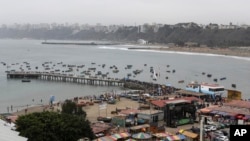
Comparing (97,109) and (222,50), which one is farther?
(222,50)

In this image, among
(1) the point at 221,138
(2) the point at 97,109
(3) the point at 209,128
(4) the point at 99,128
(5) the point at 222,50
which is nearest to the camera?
(1) the point at 221,138

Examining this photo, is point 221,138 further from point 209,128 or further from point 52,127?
point 52,127

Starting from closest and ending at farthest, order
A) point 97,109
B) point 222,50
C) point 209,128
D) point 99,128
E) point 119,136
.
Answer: point 119,136 < point 209,128 < point 99,128 < point 97,109 < point 222,50

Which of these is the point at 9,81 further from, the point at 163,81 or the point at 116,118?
the point at 116,118

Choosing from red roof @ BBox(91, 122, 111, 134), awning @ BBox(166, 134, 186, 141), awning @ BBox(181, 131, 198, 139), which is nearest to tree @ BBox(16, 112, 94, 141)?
red roof @ BBox(91, 122, 111, 134)

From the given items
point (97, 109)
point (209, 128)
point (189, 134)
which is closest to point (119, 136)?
point (189, 134)

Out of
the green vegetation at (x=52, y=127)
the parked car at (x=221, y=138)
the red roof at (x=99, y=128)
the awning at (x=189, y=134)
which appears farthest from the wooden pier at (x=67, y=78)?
the green vegetation at (x=52, y=127)

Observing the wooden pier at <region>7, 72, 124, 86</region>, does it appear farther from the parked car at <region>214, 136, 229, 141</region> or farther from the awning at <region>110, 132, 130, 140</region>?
the parked car at <region>214, 136, 229, 141</region>

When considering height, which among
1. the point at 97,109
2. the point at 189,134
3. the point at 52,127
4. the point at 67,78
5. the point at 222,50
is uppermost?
the point at 52,127

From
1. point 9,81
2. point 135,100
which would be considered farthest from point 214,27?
point 135,100

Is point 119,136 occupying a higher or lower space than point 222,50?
higher
